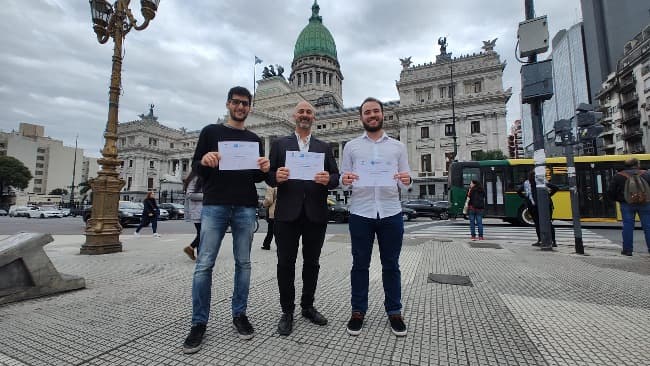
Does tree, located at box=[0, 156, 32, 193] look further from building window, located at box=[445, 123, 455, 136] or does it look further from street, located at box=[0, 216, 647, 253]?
building window, located at box=[445, 123, 455, 136]

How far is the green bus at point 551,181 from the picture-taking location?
12.9m

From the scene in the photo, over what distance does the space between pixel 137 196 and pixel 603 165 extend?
76.5 meters

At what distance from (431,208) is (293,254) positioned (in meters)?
21.2

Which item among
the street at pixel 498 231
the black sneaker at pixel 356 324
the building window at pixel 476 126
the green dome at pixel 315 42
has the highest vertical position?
the green dome at pixel 315 42

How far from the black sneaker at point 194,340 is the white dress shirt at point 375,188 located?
152cm

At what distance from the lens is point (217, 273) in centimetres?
455

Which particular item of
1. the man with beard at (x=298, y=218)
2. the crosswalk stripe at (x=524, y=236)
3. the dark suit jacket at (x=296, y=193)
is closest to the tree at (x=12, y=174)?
the crosswalk stripe at (x=524, y=236)

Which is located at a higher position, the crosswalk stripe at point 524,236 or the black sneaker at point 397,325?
the black sneaker at point 397,325

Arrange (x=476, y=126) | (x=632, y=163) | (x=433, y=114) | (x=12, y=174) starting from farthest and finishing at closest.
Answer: (x=12, y=174) < (x=433, y=114) < (x=476, y=126) < (x=632, y=163)

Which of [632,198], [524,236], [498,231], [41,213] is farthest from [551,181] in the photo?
[41,213]

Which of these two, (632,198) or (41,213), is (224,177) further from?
(41,213)

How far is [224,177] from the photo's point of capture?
2.64 metres

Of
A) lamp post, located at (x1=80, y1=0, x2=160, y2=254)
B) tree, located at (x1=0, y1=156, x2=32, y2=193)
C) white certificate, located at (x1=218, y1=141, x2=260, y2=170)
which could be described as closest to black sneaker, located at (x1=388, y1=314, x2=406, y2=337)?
white certificate, located at (x1=218, y1=141, x2=260, y2=170)

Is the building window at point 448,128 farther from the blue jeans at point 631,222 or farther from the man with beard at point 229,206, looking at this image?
the man with beard at point 229,206
